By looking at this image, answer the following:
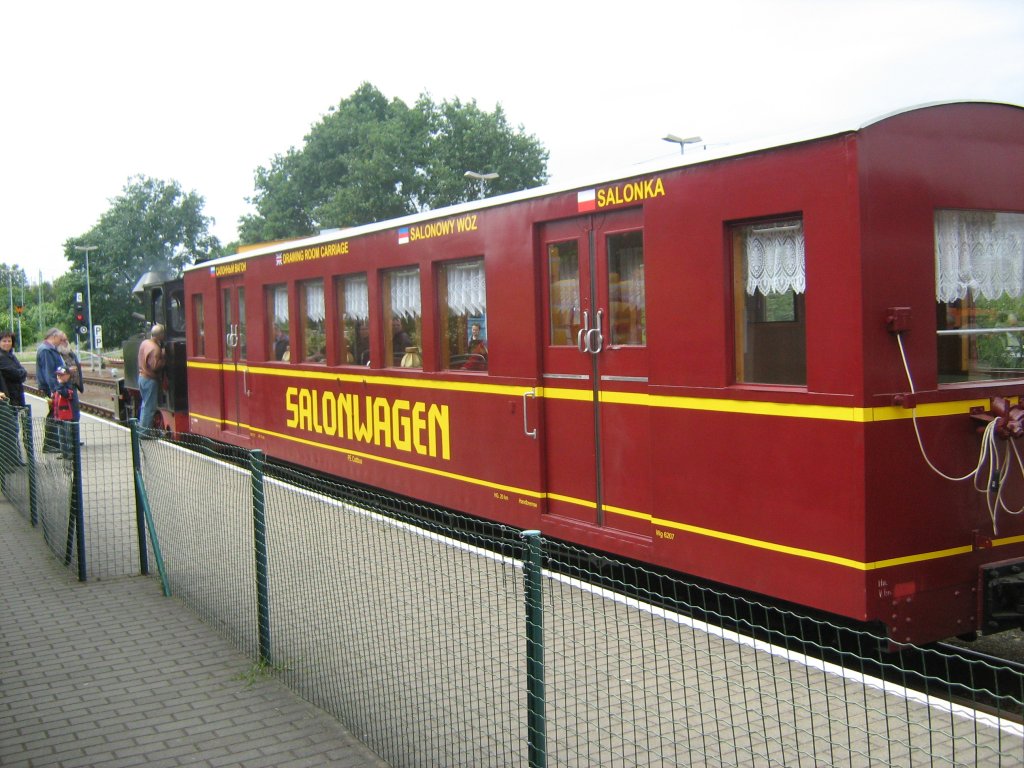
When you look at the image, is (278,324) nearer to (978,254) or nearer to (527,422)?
(527,422)

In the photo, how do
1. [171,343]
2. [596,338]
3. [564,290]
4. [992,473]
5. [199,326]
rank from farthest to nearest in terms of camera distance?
[171,343], [199,326], [564,290], [596,338], [992,473]

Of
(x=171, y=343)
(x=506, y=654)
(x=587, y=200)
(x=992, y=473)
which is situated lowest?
(x=506, y=654)

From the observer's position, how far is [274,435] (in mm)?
12383

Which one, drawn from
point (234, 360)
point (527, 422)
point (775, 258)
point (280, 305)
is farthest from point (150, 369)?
point (775, 258)

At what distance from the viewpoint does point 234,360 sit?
44.5 ft

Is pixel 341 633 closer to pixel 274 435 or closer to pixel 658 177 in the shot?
pixel 658 177

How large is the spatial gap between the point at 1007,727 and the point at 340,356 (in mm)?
8075

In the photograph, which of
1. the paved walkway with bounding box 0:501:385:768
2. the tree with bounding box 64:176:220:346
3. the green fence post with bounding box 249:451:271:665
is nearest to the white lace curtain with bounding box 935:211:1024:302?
the green fence post with bounding box 249:451:271:665

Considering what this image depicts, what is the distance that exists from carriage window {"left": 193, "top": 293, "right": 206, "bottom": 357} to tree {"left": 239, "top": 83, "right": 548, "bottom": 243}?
37877 mm

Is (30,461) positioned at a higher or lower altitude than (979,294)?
lower

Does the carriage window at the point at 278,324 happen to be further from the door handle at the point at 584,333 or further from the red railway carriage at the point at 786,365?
the door handle at the point at 584,333

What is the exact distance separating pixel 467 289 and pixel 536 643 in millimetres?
5337

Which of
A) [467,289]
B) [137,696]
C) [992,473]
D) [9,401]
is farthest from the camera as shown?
[9,401]

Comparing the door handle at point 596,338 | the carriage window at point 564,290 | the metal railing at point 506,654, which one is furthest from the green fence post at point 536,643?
the carriage window at point 564,290
